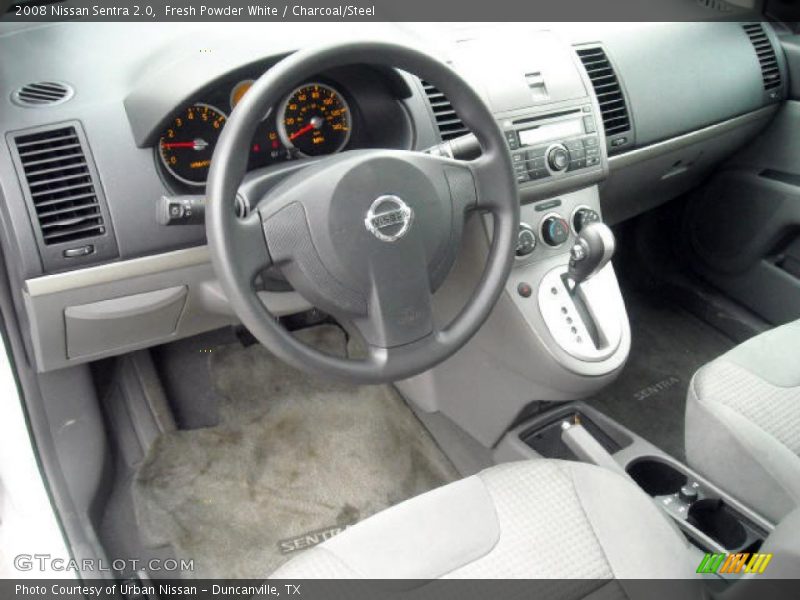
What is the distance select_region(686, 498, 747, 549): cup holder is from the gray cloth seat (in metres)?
0.04

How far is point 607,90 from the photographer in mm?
1817

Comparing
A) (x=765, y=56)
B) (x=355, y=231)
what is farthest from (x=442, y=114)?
(x=765, y=56)

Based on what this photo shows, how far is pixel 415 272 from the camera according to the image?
1.12m

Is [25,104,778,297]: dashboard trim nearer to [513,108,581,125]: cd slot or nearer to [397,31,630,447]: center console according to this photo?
[397,31,630,447]: center console

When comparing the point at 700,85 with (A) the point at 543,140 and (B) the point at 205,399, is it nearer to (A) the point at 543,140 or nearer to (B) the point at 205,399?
(A) the point at 543,140

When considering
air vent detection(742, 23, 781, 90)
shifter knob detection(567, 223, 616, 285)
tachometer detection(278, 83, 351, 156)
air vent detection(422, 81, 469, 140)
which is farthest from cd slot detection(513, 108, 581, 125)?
air vent detection(742, 23, 781, 90)

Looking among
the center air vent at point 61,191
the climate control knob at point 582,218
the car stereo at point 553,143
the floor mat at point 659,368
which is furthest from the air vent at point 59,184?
the floor mat at point 659,368

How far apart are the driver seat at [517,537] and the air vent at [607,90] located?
0.91 meters

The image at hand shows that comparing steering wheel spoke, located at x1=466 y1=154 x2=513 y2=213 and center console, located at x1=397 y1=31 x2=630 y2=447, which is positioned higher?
steering wheel spoke, located at x1=466 y1=154 x2=513 y2=213

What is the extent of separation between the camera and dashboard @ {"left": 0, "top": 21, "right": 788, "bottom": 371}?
1.25 metres

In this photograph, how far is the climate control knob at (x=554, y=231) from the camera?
1608mm

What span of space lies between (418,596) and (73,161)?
820 millimetres

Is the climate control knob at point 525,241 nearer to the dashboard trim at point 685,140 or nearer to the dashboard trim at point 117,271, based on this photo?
the dashboard trim at point 685,140

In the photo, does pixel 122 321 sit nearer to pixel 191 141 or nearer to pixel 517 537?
pixel 191 141
